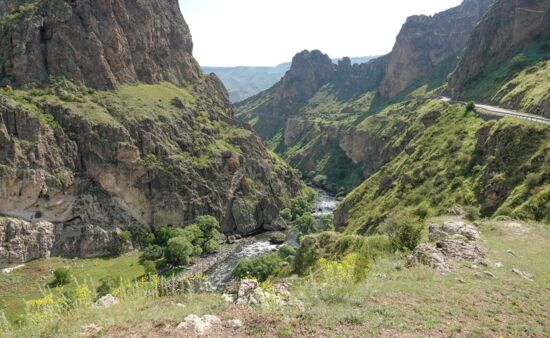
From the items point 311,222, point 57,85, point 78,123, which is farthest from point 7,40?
point 311,222

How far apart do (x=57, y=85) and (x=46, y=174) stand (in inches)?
1227

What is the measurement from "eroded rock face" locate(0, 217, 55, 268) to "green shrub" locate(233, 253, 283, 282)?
145 feet

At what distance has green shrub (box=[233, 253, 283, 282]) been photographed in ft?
218

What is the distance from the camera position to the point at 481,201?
180 feet

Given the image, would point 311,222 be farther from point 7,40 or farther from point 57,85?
point 7,40

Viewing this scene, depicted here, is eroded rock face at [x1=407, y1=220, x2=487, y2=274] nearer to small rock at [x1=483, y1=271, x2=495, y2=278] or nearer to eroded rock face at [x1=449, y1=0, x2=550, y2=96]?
small rock at [x1=483, y1=271, x2=495, y2=278]

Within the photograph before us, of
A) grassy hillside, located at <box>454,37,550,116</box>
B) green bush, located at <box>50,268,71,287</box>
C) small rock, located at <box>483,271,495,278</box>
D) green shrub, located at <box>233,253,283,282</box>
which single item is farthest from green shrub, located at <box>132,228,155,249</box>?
grassy hillside, located at <box>454,37,550,116</box>

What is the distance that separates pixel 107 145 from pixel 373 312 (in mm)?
94663

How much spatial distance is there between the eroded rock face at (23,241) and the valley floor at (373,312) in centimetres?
7102

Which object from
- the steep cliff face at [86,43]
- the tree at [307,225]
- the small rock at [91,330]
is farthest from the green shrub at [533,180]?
the steep cliff face at [86,43]

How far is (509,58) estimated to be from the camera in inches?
4545

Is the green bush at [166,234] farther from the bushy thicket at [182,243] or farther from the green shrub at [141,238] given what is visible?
the green shrub at [141,238]

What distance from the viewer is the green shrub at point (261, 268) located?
218 ft

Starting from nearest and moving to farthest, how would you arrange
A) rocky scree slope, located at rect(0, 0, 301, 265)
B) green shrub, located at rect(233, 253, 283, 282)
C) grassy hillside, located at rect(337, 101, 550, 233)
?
grassy hillside, located at rect(337, 101, 550, 233), green shrub, located at rect(233, 253, 283, 282), rocky scree slope, located at rect(0, 0, 301, 265)
